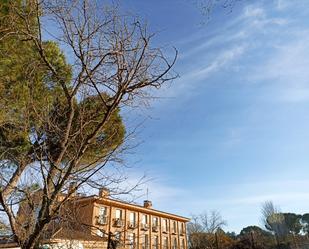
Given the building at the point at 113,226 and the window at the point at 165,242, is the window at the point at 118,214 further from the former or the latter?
the window at the point at 165,242

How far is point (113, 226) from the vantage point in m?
24.8

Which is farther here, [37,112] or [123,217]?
[123,217]

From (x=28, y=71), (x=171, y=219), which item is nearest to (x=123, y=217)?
(x=171, y=219)

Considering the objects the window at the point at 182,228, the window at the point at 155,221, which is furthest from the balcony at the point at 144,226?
the window at the point at 182,228

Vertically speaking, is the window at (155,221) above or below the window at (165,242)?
above

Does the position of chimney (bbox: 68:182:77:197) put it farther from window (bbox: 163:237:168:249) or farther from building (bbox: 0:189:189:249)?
window (bbox: 163:237:168:249)

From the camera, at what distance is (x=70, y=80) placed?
3.63 metres

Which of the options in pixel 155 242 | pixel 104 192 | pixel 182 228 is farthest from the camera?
pixel 182 228

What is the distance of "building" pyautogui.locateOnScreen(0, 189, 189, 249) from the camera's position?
357 centimetres

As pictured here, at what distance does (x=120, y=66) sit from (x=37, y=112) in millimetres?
1053

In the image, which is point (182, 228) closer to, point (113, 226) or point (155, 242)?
point (155, 242)

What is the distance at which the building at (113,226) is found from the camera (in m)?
3.57

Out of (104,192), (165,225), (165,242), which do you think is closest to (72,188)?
(104,192)

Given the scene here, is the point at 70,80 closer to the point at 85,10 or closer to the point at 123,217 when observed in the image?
the point at 85,10
